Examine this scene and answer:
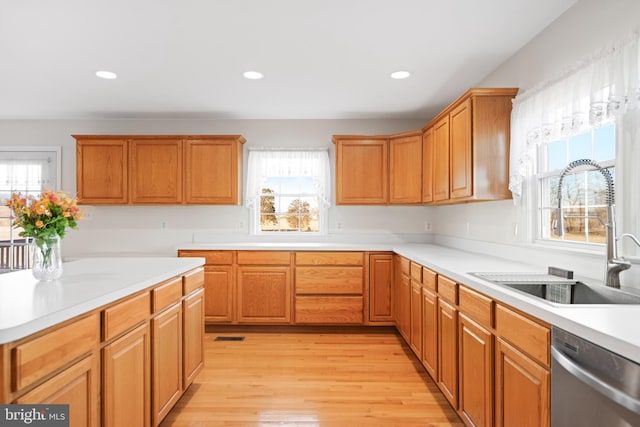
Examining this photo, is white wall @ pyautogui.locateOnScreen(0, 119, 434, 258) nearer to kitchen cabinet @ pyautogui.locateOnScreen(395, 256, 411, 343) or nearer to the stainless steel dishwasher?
kitchen cabinet @ pyautogui.locateOnScreen(395, 256, 411, 343)

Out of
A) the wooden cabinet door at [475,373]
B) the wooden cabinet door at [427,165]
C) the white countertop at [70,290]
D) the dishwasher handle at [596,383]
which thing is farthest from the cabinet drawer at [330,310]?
the dishwasher handle at [596,383]

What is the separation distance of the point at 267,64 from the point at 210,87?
82 centimetres

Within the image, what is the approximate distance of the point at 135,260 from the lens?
8.46ft

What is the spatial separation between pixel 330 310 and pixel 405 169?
1802mm

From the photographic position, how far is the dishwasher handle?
3.15ft

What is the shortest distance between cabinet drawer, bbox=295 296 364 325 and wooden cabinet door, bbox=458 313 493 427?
1.89 metres

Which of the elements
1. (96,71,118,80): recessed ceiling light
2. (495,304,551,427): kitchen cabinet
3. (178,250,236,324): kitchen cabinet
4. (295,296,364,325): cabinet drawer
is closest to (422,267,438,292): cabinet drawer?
(495,304,551,427): kitchen cabinet

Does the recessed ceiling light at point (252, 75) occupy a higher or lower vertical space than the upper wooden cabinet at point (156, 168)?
higher

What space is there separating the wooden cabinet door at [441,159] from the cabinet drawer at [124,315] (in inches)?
102

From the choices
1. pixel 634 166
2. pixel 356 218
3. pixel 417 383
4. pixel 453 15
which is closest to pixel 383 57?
pixel 453 15

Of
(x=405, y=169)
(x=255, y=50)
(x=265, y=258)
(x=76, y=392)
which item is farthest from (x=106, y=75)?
(x=405, y=169)

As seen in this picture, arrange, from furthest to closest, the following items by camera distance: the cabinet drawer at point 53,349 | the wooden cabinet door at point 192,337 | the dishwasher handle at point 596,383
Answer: the wooden cabinet door at point 192,337, the cabinet drawer at point 53,349, the dishwasher handle at point 596,383

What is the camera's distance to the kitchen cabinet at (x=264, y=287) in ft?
13.1

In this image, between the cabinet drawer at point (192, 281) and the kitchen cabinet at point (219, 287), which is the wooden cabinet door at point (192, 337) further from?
the kitchen cabinet at point (219, 287)
